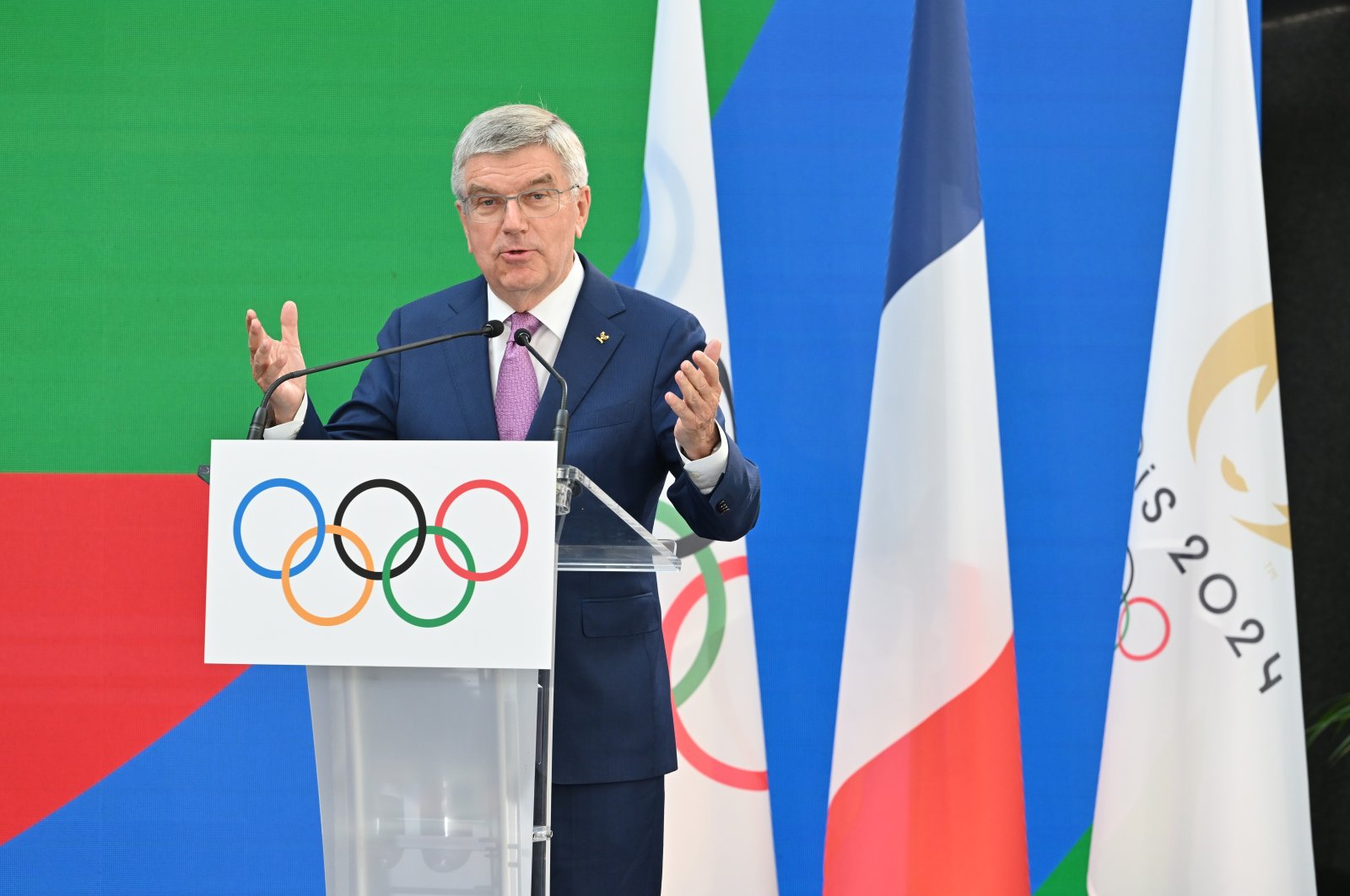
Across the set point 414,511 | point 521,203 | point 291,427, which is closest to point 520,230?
point 521,203

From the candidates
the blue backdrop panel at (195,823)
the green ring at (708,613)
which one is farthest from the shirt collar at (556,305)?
the blue backdrop panel at (195,823)

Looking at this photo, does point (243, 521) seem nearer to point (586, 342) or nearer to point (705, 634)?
point (586, 342)

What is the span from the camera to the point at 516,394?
1.77m

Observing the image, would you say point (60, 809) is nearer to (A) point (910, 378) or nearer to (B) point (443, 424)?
(B) point (443, 424)

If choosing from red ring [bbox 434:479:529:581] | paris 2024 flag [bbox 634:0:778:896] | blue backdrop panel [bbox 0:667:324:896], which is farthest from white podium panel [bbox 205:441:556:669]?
blue backdrop panel [bbox 0:667:324:896]

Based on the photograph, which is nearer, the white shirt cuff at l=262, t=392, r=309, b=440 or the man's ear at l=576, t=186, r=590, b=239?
the white shirt cuff at l=262, t=392, r=309, b=440

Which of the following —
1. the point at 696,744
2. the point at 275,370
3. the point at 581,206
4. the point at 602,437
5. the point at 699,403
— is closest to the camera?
the point at 699,403

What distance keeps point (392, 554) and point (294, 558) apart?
109 mm

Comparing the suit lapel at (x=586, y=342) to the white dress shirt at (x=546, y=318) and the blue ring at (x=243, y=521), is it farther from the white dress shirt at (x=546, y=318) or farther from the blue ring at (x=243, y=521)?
the blue ring at (x=243, y=521)

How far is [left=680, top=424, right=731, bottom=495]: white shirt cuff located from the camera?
161cm

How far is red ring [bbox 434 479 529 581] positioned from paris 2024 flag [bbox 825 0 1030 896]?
5.59 ft

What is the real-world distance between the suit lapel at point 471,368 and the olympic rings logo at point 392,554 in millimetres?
453

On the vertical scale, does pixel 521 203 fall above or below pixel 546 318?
above

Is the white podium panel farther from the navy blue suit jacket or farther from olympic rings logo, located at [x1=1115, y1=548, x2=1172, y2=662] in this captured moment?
olympic rings logo, located at [x1=1115, y1=548, x2=1172, y2=662]
